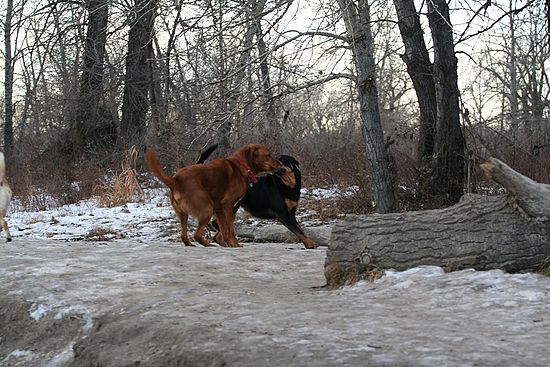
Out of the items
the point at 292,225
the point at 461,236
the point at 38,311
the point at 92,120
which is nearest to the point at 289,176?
the point at 292,225

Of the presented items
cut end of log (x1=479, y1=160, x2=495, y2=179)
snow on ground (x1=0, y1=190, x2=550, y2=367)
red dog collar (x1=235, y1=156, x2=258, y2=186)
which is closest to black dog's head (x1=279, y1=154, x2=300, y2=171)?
red dog collar (x1=235, y1=156, x2=258, y2=186)

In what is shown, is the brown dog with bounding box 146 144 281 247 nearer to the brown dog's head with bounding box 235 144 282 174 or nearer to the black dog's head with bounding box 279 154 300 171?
the brown dog's head with bounding box 235 144 282 174

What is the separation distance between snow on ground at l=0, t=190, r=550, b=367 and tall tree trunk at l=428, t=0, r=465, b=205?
14.8 ft

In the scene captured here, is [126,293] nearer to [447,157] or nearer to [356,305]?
[356,305]

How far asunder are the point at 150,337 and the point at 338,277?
1.73 metres

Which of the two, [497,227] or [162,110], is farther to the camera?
[162,110]

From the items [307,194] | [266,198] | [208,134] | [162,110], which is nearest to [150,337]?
[266,198]

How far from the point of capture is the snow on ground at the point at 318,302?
9.95 ft

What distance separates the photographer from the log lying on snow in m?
4.48

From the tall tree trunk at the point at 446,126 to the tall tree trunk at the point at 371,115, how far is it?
103 centimetres

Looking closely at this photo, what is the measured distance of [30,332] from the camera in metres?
4.45

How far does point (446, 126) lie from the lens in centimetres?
1098

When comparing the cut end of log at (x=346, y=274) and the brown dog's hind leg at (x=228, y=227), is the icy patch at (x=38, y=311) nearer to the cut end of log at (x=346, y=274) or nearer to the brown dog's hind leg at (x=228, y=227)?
the cut end of log at (x=346, y=274)

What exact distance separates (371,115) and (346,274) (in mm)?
5294
